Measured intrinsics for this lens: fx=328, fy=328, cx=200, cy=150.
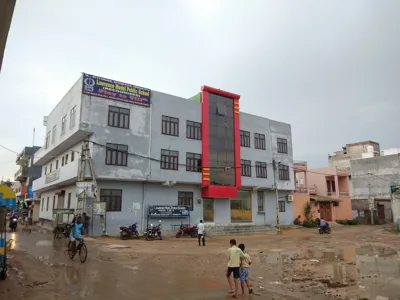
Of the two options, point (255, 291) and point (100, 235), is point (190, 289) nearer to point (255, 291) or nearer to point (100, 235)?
point (255, 291)

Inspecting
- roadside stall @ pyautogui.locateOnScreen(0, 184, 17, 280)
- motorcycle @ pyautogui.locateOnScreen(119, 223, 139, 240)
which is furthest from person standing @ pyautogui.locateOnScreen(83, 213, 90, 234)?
roadside stall @ pyautogui.locateOnScreen(0, 184, 17, 280)

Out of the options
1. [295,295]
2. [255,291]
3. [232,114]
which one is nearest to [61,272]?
[255,291]

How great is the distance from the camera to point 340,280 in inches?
377

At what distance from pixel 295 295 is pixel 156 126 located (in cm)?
1933

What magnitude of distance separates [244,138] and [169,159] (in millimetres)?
8860

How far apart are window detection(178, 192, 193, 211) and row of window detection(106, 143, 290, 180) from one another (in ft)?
6.71

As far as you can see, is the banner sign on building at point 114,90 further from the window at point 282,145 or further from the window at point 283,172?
the window at point 283,172

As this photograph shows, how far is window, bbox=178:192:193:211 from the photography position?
26688 millimetres

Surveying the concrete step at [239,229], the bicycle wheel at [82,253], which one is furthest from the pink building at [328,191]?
the bicycle wheel at [82,253]

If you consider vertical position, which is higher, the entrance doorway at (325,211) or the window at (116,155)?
the window at (116,155)

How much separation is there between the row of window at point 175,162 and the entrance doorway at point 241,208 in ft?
7.04

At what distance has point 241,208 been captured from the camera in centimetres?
3066

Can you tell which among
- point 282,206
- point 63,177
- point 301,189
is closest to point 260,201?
point 282,206

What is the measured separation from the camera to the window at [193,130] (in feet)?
90.1
